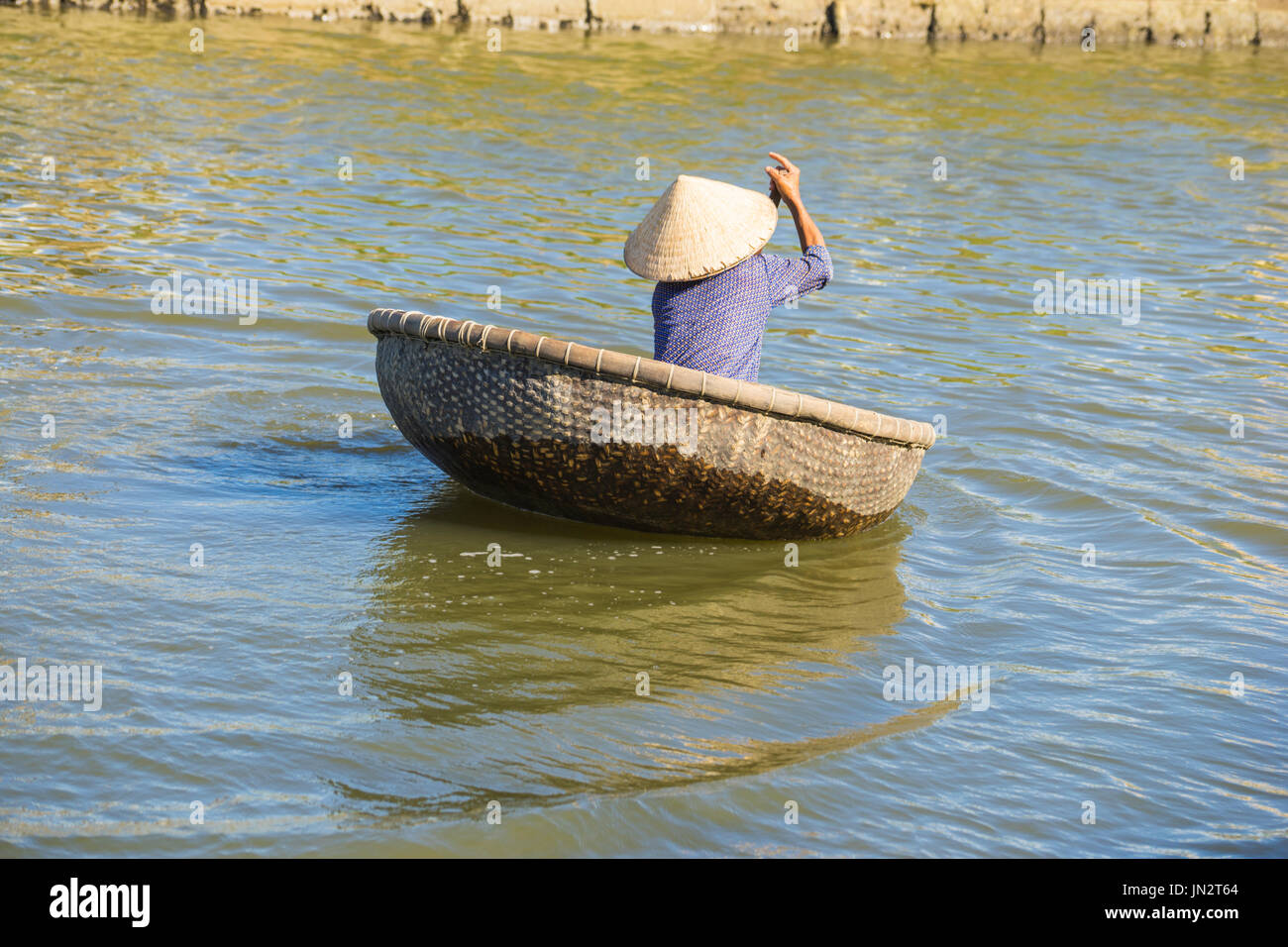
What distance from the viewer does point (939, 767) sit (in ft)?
12.7

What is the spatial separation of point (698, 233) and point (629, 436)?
85cm

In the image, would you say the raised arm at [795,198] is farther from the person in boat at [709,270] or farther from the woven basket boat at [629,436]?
the woven basket boat at [629,436]

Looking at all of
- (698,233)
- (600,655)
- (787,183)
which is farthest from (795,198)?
(600,655)

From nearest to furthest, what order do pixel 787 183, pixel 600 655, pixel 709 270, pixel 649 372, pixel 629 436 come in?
1. pixel 600 655
2. pixel 649 372
3. pixel 629 436
4. pixel 709 270
5. pixel 787 183

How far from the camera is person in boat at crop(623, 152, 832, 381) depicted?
205 inches

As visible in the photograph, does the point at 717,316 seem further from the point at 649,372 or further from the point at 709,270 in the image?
the point at 649,372

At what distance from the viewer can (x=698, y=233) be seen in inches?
205

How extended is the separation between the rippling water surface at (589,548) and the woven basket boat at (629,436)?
19 cm

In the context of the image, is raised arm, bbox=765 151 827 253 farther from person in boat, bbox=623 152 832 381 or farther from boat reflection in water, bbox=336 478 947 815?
boat reflection in water, bbox=336 478 947 815

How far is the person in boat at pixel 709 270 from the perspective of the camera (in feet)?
17.1

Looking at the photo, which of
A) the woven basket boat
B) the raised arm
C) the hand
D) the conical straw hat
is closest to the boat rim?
the woven basket boat

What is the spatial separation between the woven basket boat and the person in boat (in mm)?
403

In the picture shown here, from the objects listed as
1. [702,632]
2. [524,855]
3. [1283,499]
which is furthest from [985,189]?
[524,855]
